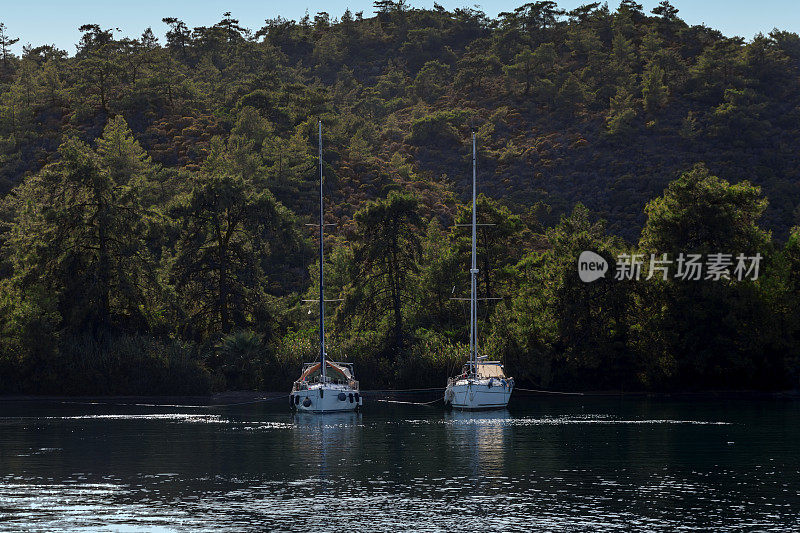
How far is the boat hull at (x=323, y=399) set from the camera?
A: 70.1 meters

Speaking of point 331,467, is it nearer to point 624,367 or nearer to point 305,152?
point 624,367

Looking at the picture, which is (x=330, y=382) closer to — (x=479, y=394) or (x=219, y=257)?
(x=479, y=394)

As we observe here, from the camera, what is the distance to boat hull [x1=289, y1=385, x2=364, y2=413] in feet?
230

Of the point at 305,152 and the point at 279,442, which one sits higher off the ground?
the point at 305,152

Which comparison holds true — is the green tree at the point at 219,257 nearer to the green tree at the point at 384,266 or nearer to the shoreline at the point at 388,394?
the shoreline at the point at 388,394

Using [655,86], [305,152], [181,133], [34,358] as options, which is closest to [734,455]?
[34,358]

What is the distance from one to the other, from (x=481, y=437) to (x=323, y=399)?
15020 mm

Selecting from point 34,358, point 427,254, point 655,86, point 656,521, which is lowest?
point 656,521

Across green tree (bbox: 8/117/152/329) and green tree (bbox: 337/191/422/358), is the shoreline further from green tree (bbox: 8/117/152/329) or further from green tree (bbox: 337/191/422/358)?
green tree (bbox: 337/191/422/358)

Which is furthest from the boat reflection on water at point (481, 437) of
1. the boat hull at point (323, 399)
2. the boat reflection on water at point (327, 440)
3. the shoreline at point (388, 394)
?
the shoreline at point (388, 394)

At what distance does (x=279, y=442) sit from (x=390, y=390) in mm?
28861

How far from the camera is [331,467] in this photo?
156 feet

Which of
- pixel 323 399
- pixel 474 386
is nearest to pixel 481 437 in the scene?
pixel 474 386

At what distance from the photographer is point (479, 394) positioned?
2837 inches
